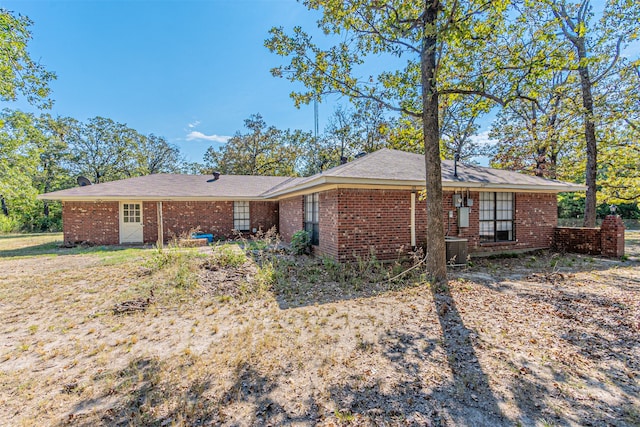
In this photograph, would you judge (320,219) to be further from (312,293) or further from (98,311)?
(98,311)

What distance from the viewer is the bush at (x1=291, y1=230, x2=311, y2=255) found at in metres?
9.28

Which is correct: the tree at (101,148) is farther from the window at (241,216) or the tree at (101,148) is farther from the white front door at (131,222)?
the window at (241,216)

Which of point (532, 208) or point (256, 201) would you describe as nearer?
point (532, 208)

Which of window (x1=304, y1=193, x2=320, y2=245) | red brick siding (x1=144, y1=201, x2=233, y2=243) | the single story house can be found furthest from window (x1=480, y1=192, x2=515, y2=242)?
red brick siding (x1=144, y1=201, x2=233, y2=243)

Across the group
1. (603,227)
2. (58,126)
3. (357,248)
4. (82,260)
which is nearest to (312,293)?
(357,248)

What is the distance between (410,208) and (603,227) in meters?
6.60

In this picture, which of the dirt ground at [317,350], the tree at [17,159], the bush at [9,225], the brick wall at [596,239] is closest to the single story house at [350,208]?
the brick wall at [596,239]

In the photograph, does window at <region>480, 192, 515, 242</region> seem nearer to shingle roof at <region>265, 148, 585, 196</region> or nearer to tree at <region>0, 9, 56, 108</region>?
shingle roof at <region>265, 148, 585, 196</region>

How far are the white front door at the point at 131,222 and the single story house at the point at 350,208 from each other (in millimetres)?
39

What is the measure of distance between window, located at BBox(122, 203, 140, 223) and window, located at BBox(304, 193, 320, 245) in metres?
8.46

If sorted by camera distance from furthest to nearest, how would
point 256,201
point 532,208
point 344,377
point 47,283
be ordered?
point 256,201
point 532,208
point 47,283
point 344,377

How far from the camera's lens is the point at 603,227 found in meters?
9.12

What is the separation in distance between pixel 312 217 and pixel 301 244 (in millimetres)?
1004

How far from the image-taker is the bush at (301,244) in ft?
30.5
